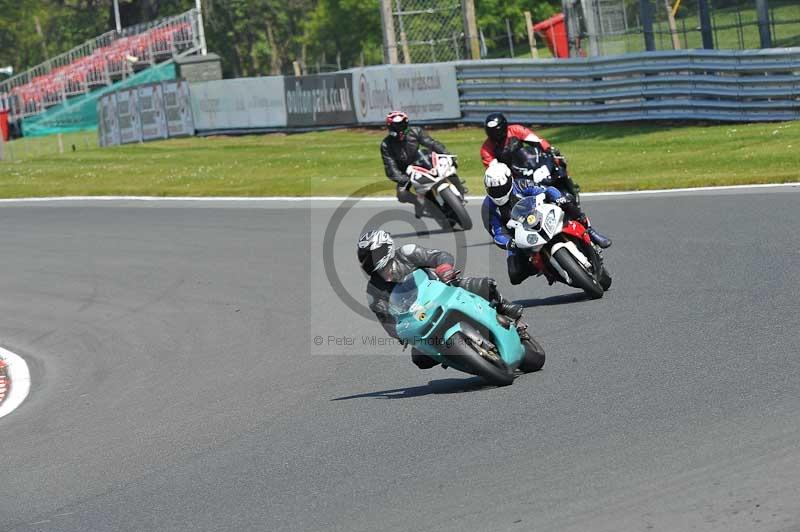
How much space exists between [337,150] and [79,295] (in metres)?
15.6

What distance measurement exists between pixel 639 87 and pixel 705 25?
5.61ft

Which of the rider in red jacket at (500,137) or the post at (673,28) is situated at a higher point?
the post at (673,28)

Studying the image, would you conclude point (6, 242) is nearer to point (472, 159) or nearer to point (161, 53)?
point (472, 159)

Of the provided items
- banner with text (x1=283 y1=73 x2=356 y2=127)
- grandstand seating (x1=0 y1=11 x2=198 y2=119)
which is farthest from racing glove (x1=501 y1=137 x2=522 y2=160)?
grandstand seating (x1=0 y1=11 x2=198 y2=119)

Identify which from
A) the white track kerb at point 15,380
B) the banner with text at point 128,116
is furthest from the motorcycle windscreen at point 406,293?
the banner with text at point 128,116

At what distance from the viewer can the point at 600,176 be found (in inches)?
851

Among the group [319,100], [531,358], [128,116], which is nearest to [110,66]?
[128,116]

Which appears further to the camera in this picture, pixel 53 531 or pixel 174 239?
pixel 174 239

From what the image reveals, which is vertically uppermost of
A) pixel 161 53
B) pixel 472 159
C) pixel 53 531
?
pixel 161 53

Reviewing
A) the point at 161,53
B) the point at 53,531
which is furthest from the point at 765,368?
the point at 161,53

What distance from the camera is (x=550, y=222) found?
1120 cm

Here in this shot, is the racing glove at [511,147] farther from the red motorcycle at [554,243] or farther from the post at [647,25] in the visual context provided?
the post at [647,25]

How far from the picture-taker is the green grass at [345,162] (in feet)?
66.8

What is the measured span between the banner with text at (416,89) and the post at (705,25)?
21.2ft
